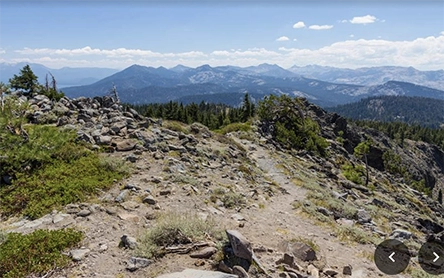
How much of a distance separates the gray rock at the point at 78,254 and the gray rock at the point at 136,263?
144 centimetres

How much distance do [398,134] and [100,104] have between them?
602ft

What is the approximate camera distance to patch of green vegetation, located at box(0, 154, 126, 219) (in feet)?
39.9

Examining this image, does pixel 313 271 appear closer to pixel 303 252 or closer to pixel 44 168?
pixel 303 252

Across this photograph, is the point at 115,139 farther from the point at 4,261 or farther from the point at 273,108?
the point at 273,108

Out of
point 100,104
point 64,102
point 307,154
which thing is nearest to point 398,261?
point 64,102

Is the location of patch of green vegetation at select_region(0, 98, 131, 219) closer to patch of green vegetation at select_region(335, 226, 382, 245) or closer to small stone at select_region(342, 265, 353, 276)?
small stone at select_region(342, 265, 353, 276)

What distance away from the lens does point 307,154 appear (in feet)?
172

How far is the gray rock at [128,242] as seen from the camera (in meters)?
9.41

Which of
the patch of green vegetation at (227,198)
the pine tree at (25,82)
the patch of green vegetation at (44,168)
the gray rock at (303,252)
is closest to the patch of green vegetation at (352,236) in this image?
the gray rock at (303,252)

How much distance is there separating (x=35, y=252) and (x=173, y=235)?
4.05 m

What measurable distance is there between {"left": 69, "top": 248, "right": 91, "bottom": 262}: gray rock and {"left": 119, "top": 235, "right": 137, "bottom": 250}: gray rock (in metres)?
1.07

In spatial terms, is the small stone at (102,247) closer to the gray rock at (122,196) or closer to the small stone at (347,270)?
the gray rock at (122,196)

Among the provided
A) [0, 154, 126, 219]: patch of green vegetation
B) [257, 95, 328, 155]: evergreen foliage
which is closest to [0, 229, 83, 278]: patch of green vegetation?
[0, 154, 126, 219]: patch of green vegetation

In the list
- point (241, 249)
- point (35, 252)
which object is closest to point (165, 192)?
point (35, 252)
